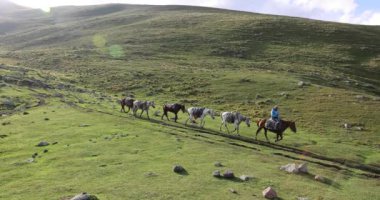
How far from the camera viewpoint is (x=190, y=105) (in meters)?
63.3

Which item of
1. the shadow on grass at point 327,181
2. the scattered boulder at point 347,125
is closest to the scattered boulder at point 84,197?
the shadow on grass at point 327,181

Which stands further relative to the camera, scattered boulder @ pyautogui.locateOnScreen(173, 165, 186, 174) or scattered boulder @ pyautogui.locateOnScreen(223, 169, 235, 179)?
scattered boulder @ pyautogui.locateOnScreen(173, 165, 186, 174)

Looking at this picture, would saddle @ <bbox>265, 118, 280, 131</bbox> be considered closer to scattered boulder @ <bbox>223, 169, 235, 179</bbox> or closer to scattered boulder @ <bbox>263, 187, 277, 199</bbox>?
scattered boulder @ <bbox>223, 169, 235, 179</bbox>

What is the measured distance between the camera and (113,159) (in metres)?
26.5

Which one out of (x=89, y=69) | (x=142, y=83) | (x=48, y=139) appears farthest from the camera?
(x=89, y=69)

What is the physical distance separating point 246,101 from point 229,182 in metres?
42.8

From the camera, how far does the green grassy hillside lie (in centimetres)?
2289

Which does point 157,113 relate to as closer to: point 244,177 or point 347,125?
point 347,125

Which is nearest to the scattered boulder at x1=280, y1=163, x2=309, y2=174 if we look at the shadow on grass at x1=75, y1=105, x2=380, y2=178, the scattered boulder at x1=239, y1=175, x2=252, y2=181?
the scattered boulder at x1=239, y1=175, x2=252, y2=181

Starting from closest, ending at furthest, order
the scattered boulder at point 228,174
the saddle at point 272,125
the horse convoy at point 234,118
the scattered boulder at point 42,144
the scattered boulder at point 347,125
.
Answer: the scattered boulder at point 228,174 < the scattered boulder at point 42,144 < the saddle at point 272,125 < the horse convoy at point 234,118 < the scattered boulder at point 347,125

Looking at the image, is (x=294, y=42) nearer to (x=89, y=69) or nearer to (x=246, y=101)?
(x=89, y=69)

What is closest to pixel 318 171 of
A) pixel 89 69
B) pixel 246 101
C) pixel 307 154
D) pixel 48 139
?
pixel 307 154

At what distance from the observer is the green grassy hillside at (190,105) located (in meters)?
22.9

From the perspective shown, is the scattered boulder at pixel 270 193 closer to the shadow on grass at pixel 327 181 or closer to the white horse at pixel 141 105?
the shadow on grass at pixel 327 181
